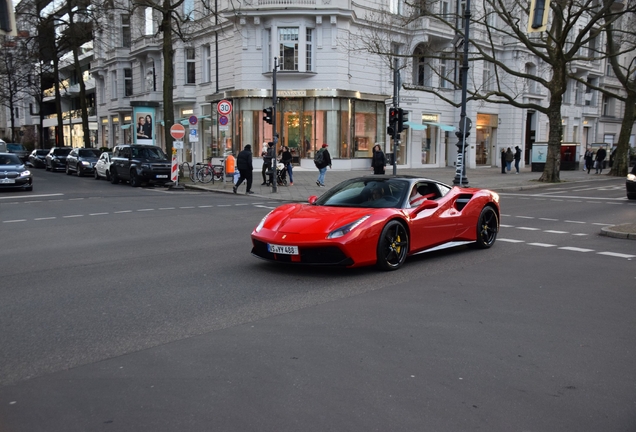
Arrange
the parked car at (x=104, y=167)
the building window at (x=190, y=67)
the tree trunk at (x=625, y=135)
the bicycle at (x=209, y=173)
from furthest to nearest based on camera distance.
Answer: the building window at (x=190, y=67), the tree trunk at (x=625, y=135), the parked car at (x=104, y=167), the bicycle at (x=209, y=173)

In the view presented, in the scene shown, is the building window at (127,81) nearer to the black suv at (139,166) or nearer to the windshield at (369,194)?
the black suv at (139,166)

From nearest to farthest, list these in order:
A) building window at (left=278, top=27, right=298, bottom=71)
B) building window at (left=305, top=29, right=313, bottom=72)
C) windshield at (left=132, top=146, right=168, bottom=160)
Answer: windshield at (left=132, top=146, right=168, bottom=160) < building window at (left=278, top=27, right=298, bottom=71) < building window at (left=305, top=29, right=313, bottom=72)

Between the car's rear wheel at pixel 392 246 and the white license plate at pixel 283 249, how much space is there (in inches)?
43.9

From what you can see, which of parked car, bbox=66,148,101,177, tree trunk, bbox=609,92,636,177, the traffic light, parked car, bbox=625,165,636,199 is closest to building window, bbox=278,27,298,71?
parked car, bbox=66,148,101,177

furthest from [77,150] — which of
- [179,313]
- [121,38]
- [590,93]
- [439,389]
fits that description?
[590,93]

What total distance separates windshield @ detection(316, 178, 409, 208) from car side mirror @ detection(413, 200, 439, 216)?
0.84 feet

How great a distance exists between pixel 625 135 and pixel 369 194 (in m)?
30.7

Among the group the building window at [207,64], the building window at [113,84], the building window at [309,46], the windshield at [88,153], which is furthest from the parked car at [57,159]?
the building window at [309,46]

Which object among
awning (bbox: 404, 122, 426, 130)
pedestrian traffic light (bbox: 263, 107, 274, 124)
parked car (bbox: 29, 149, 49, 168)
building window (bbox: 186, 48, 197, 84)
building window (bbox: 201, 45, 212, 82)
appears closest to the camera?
pedestrian traffic light (bbox: 263, 107, 274, 124)

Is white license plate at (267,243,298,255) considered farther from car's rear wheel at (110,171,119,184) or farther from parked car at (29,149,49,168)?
parked car at (29,149,49,168)

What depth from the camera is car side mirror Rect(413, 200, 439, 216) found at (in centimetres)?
849

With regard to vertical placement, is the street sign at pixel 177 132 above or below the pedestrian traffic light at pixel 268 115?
below

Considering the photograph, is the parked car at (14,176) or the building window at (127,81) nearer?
the parked car at (14,176)

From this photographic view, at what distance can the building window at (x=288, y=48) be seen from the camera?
32781mm
